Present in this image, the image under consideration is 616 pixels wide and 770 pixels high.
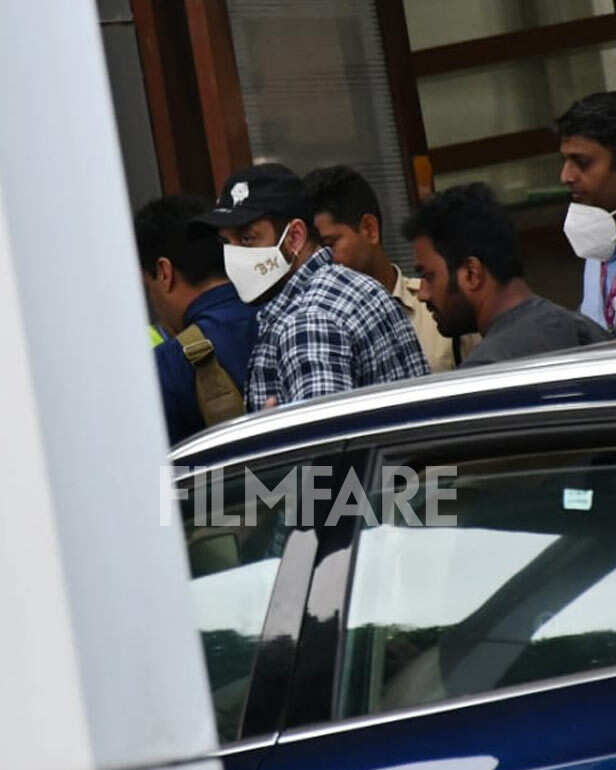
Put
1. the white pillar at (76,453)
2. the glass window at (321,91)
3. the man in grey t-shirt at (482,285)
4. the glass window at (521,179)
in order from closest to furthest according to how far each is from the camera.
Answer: the white pillar at (76,453) → the man in grey t-shirt at (482,285) → the glass window at (321,91) → the glass window at (521,179)

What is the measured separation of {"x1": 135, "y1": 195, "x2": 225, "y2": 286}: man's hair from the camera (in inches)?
206

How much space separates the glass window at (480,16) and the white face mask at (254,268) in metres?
3.21

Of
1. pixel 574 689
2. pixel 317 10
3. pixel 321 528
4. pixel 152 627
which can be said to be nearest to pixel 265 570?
pixel 321 528

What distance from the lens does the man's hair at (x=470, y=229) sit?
474 cm

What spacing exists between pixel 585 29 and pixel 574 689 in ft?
18.3

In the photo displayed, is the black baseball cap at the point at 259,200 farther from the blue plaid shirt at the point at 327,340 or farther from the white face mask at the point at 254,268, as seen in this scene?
the blue plaid shirt at the point at 327,340

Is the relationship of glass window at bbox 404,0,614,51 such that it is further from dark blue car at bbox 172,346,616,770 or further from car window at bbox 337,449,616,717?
car window at bbox 337,449,616,717

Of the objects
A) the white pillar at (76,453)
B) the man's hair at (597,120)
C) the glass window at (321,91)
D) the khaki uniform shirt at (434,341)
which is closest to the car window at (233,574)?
the white pillar at (76,453)

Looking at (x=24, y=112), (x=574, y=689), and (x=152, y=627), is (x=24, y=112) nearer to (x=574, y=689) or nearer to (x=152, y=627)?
(x=152, y=627)

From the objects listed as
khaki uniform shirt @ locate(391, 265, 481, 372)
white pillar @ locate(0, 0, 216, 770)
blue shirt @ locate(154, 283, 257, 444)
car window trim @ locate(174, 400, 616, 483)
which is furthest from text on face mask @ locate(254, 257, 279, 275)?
white pillar @ locate(0, 0, 216, 770)

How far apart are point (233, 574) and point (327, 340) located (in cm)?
152

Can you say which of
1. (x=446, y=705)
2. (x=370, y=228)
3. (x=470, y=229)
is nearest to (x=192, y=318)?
(x=470, y=229)

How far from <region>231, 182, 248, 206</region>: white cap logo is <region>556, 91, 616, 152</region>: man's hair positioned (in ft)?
2.91

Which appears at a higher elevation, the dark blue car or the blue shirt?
the blue shirt
